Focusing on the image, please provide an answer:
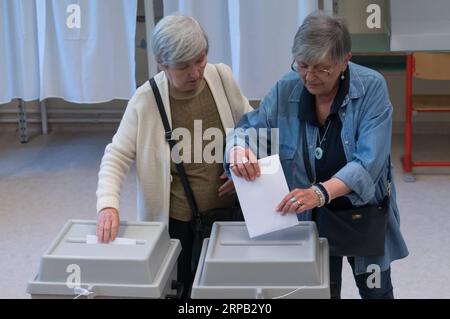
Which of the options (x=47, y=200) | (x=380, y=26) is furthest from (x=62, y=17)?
(x=380, y=26)

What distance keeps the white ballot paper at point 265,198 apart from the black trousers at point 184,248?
367 mm

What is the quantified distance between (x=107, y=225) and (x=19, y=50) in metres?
2.86

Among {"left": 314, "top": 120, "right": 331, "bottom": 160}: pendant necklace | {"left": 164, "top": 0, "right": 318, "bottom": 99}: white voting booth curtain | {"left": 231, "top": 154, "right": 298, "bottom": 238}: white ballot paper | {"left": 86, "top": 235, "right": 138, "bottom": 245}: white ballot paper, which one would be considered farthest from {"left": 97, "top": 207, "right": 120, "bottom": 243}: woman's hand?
{"left": 164, "top": 0, "right": 318, "bottom": 99}: white voting booth curtain

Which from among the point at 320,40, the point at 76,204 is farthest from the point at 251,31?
the point at 320,40

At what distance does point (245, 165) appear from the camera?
70.4 inches

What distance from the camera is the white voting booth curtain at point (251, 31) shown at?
405 centimetres

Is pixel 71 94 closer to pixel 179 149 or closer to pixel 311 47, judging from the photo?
pixel 179 149

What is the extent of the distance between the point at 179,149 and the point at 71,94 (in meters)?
2.49

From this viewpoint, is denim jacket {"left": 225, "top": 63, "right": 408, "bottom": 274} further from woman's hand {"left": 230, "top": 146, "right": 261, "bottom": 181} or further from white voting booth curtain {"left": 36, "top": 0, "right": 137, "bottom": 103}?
white voting booth curtain {"left": 36, "top": 0, "right": 137, "bottom": 103}

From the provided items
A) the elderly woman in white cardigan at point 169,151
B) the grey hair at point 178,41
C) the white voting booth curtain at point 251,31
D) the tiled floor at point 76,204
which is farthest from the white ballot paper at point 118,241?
the white voting booth curtain at point 251,31

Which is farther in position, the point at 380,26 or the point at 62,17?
the point at 380,26

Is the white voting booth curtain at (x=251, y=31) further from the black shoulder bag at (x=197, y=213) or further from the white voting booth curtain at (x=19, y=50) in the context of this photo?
the black shoulder bag at (x=197, y=213)

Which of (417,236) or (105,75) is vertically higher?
(105,75)

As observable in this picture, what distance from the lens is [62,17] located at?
4.24m
